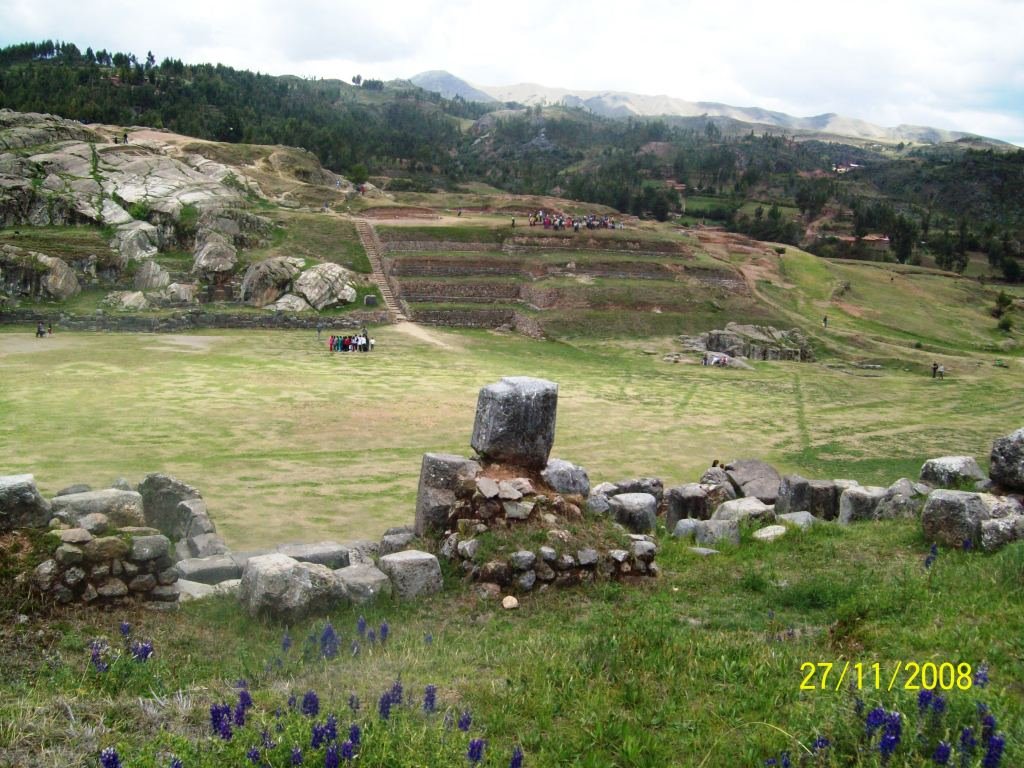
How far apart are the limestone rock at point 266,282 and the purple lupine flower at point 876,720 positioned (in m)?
40.1

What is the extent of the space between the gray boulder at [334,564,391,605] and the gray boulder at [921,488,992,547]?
6826 millimetres

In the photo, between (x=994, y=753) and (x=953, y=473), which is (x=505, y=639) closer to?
(x=994, y=753)

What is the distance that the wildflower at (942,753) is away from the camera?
11.9ft

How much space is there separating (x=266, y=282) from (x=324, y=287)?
10.1ft

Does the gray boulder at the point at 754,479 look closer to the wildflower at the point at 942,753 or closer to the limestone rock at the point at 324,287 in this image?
the wildflower at the point at 942,753

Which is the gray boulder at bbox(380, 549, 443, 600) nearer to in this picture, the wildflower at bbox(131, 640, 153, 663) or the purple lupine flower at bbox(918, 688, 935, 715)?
the wildflower at bbox(131, 640, 153, 663)

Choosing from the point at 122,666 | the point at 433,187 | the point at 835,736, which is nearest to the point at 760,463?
the point at 835,736

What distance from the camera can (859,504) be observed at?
12.5 meters

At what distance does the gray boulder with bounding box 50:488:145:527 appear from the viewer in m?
8.83

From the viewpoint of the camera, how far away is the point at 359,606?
24.9ft

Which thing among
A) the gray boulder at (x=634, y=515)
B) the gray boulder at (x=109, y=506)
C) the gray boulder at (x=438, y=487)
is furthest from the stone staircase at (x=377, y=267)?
the gray boulder at (x=109, y=506)

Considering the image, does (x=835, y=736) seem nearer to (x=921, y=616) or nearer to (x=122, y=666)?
(x=921, y=616)

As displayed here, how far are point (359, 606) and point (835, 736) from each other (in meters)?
4.81

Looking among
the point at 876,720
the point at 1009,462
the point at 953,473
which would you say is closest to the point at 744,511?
the point at 1009,462
